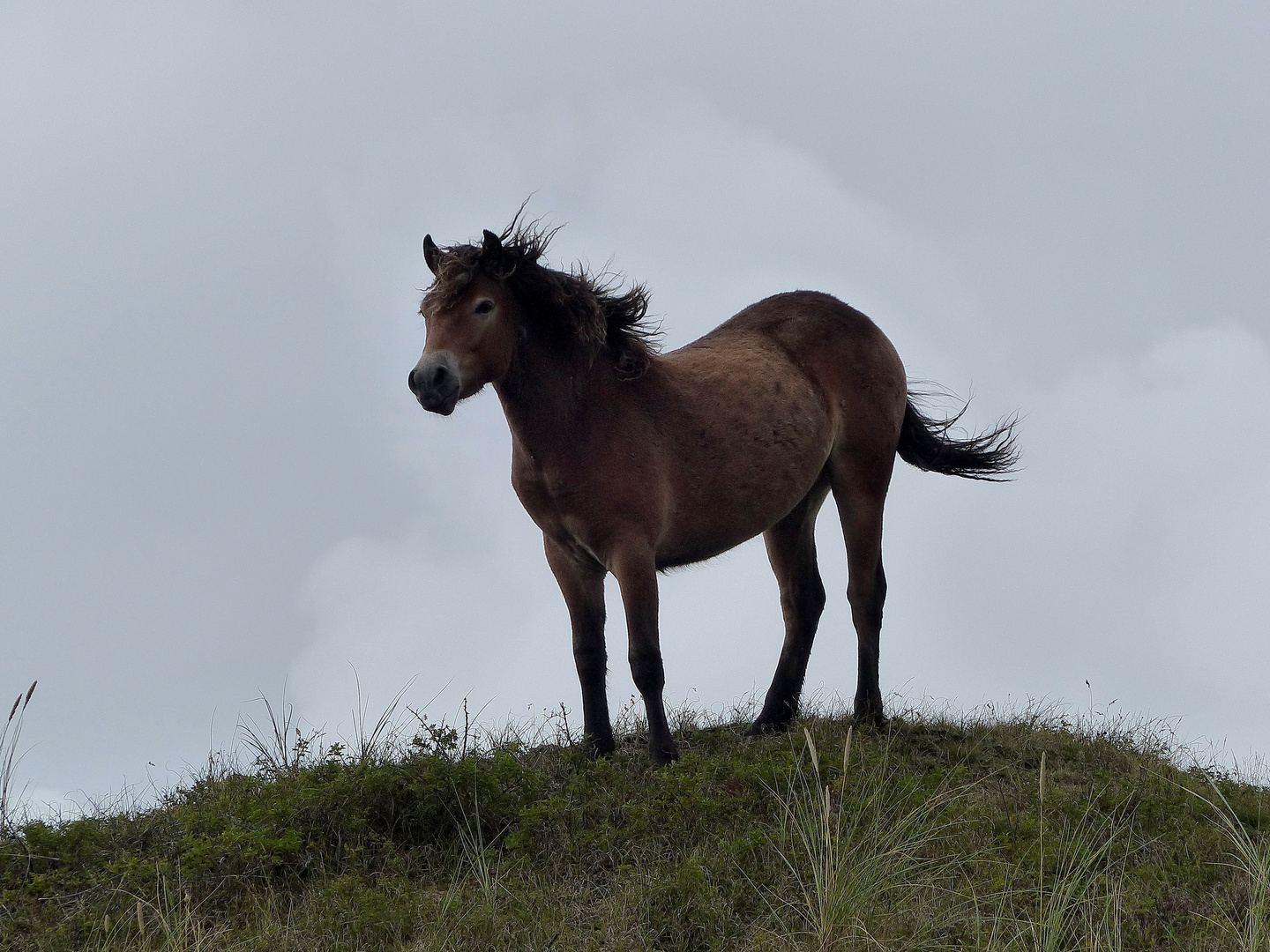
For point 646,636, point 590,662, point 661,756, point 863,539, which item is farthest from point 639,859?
point 863,539

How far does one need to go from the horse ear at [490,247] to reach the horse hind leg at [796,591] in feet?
9.39

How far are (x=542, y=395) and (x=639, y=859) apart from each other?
263 centimetres

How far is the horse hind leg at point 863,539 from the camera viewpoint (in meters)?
8.20

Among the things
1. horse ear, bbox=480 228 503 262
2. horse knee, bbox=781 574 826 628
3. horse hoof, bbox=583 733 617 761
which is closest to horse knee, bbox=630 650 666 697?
horse hoof, bbox=583 733 617 761

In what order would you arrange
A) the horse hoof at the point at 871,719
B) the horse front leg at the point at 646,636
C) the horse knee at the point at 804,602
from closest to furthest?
the horse front leg at the point at 646,636 < the horse hoof at the point at 871,719 < the horse knee at the point at 804,602

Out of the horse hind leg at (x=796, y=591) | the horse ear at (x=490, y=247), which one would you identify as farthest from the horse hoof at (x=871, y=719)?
the horse ear at (x=490, y=247)

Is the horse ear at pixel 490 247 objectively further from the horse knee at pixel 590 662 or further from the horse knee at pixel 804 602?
the horse knee at pixel 804 602

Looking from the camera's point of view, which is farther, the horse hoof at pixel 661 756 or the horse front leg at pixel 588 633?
the horse front leg at pixel 588 633

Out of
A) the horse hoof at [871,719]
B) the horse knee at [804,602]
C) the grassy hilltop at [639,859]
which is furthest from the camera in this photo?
the horse knee at [804,602]

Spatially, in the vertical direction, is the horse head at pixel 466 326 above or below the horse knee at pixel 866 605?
above

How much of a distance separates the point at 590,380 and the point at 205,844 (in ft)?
10.5

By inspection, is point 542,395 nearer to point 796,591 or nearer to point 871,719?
point 796,591

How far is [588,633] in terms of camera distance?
7.05 m

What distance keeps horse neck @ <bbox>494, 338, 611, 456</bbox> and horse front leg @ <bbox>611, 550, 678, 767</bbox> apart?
82cm
